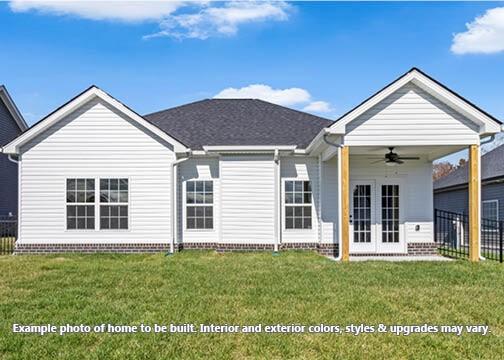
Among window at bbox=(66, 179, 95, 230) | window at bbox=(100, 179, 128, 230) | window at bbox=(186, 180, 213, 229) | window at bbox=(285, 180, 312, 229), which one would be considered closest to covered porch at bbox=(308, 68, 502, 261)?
window at bbox=(285, 180, 312, 229)

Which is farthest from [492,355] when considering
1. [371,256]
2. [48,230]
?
[48,230]

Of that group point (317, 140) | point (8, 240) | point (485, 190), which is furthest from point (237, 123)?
point (485, 190)

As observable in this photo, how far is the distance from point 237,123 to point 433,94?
7090mm

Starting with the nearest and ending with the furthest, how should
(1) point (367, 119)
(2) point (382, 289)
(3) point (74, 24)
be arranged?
1. (2) point (382, 289)
2. (1) point (367, 119)
3. (3) point (74, 24)

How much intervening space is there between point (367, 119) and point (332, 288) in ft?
16.2

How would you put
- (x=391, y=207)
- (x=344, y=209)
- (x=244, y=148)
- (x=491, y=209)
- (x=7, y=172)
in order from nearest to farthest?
(x=344, y=209)
(x=244, y=148)
(x=391, y=207)
(x=491, y=209)
(x=7, y=172)

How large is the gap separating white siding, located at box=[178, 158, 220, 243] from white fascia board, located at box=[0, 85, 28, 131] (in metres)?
12.6

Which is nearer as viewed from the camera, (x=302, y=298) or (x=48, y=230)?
(x=302, y=298)

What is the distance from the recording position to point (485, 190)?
19.8 m

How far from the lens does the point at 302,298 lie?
6.96 metres

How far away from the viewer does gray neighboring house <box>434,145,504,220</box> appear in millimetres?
18484

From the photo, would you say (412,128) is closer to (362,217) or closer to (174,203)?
(362,217)

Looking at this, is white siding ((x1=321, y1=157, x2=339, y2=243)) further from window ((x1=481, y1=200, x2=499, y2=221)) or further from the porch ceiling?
window ((x1=481, y1=200, x2=499, y2=221))

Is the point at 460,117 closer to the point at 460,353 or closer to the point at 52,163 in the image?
the point at 460,353
